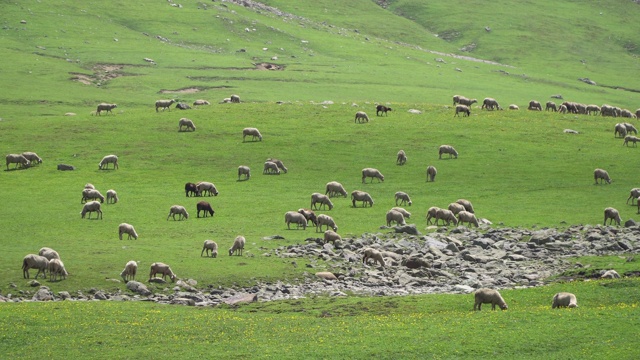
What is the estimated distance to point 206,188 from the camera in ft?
188

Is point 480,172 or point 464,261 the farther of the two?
point 480,172

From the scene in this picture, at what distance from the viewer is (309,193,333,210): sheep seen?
53.4 metres

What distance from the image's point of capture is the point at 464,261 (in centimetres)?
4334

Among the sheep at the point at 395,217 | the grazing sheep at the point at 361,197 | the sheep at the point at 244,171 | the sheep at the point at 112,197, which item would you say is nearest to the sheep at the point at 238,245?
the sheep at the point at 395,217

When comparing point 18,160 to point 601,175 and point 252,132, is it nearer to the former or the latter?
point 252,132

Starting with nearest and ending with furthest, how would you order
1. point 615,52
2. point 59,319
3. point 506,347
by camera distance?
point 506,347
point 59,319
point 615,52

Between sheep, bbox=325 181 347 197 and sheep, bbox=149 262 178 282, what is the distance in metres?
21.5

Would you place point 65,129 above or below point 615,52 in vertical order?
below

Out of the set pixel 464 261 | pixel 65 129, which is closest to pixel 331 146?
pixel 65 129

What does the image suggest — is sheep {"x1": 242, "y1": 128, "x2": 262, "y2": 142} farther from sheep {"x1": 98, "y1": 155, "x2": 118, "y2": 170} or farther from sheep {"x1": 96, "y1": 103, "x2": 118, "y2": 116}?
sheep {"x1": 96, "y1": 103, "x2": 118, "y2": 116}

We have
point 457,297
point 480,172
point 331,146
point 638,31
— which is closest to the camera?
point 457,297

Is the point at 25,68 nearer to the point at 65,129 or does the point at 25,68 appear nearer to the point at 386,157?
the point at 65,129

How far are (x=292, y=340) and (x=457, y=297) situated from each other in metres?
8.68

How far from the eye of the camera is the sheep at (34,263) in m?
36.3
